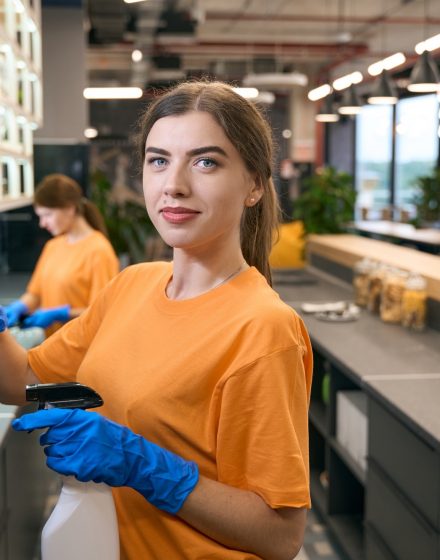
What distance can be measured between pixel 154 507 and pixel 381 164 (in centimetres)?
1441

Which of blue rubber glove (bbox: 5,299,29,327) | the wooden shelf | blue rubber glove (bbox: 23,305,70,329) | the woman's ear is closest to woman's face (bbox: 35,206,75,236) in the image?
blue rubber glove (bbox: 5,299,29,327)

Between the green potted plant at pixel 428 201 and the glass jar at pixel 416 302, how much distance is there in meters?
6.70

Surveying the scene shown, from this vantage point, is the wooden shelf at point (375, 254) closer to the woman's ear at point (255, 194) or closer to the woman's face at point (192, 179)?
the woman's ear at point (255, 194)

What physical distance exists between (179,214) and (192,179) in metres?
0.07

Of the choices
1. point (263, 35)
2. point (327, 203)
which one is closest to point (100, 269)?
point (327, 203)

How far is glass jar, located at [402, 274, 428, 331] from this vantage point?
13.0 feet

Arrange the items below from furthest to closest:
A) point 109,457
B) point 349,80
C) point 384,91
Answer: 1. point 349,80
2. point 384,91
3. point 109,457

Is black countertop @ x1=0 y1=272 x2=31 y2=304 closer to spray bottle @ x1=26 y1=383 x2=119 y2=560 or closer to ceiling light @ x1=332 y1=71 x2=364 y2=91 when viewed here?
spray bottle @ x1=26 y1=383 x2=119 y2=560

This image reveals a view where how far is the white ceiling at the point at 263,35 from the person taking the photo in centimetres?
864

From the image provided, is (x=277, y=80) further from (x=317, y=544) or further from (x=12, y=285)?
(x=317, y=544)

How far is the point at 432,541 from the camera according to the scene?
240 cm

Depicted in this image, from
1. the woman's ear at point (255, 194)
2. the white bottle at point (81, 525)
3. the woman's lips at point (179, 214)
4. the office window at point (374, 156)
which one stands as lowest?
the white bottle at point (81, 525)

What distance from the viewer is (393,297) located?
4.21 m

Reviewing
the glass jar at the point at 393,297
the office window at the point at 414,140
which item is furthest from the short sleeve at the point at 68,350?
the office window at the point at 414,140
